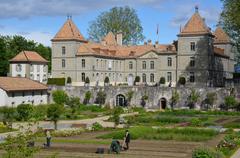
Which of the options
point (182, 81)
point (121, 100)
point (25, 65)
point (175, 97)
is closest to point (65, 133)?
point (175, 97)

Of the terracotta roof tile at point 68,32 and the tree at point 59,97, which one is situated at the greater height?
the terracotta roof tile at point 68,32

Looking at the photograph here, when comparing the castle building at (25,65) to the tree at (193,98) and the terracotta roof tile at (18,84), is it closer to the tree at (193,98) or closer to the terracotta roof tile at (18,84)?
the terracotta roof tile at (18,84)

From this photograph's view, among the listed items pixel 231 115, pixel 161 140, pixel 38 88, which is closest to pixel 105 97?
pixel 38 88

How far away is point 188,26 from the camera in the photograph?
2822 inches

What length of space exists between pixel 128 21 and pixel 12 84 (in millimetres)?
39298

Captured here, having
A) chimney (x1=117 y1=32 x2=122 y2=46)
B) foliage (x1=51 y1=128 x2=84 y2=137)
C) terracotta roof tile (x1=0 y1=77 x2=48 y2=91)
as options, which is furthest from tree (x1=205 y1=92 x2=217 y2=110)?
chimney (x1=117 y1=32 x2=122 y2=46)

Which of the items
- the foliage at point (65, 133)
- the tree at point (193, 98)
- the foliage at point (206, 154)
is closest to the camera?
the foliage at point (206, 154)

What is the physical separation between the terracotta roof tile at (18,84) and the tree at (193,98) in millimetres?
20166

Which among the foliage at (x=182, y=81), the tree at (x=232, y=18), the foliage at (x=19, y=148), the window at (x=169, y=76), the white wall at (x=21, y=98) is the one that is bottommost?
the foliage at (x=19, y=148)

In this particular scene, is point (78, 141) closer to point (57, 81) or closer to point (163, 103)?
point (163, 103)

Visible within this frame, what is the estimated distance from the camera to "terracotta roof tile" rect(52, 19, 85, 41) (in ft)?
244

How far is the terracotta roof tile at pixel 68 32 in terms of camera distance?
7448 cm

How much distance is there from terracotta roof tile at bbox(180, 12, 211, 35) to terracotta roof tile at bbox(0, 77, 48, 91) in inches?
929

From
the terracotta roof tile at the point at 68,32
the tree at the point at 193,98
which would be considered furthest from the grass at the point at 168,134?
the terracotta roof tile at the point at 68,32
